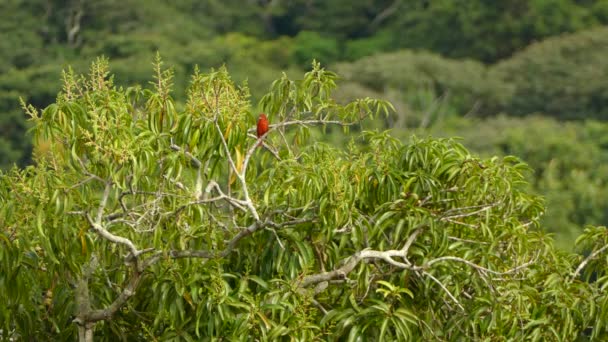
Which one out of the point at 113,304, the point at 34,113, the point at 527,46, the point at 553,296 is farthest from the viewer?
the point at 527,46

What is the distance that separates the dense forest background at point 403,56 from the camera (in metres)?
32.8

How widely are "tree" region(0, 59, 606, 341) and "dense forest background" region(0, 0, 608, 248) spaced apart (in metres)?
24.0

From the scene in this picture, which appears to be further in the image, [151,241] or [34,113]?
[151,241]

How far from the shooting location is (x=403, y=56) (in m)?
41.1

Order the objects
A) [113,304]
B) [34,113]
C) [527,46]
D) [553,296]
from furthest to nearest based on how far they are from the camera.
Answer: [527,46] < [553,296] < [113,304] < [34,113]

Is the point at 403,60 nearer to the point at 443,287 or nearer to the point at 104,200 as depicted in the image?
the point at 443,287

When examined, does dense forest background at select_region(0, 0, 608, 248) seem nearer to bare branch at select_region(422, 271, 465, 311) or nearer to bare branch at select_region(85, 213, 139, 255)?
bare branch at select_region(422, 271, 465, 311)

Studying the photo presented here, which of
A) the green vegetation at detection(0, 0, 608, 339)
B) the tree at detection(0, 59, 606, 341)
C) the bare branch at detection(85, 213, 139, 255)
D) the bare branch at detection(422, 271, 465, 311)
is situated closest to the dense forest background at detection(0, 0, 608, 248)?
the green vegetation at detection(0, 0, 608, 339)

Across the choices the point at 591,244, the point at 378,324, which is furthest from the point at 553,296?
the point at 378,324

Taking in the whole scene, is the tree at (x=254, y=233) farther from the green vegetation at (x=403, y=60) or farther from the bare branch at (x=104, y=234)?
the green vegetation at (x=403, y=60)

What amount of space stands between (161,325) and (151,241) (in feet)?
1.08

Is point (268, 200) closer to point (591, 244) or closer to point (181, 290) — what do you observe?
point (181, 290)

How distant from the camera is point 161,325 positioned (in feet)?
16.6

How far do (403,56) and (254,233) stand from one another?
3631cm
